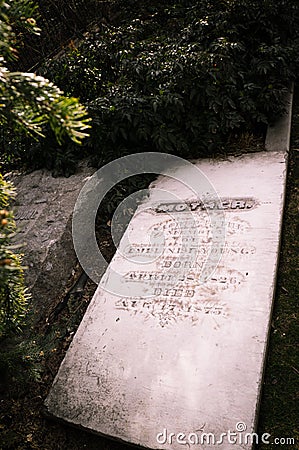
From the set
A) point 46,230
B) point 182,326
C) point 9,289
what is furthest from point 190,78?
point 9,289

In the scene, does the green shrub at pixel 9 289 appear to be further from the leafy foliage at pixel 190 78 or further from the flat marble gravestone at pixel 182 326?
the leafy foliage at pixel 190 78

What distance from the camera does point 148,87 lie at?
320 cm

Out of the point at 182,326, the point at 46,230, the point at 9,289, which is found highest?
the point at 9,289

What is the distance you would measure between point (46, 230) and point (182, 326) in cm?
124

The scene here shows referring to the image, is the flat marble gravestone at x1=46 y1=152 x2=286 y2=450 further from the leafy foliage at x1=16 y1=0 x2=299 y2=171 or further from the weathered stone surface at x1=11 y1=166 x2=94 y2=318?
the leafy foliage at x1=16 y1=0 x2=299 y2=171

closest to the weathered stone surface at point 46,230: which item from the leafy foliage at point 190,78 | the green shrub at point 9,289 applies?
the leafy foliage at point 190,78

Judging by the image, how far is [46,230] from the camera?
2.86 metres

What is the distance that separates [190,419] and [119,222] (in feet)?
5.08

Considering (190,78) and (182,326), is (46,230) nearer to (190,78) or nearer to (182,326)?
(182,326)

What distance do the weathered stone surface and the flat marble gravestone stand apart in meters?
0.37

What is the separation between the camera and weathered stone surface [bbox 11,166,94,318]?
8.53 feet

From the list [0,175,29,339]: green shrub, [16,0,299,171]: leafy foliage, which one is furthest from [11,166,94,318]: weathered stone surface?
[0,175,29,339]: green shrub

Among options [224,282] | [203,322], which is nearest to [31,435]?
[203,322]

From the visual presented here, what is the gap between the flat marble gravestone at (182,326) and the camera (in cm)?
181
